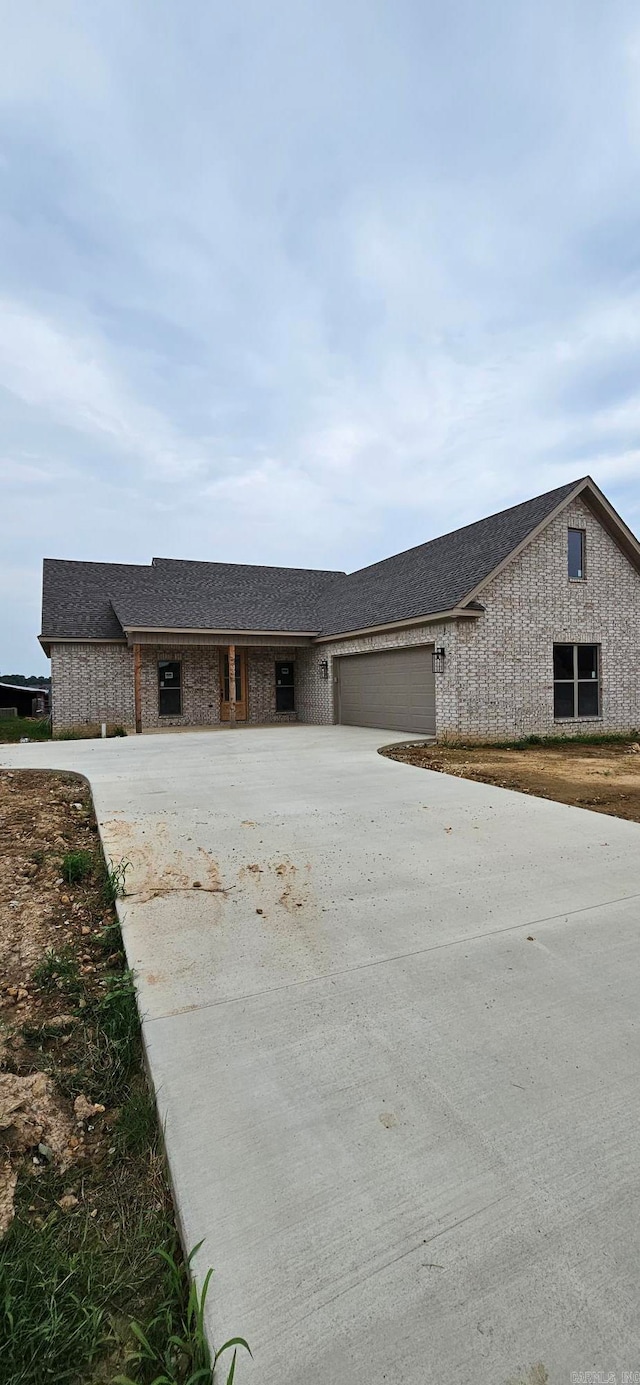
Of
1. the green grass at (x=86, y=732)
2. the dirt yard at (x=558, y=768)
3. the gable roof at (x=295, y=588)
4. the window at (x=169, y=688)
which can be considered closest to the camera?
the dirt yard at (x=558, y=768)

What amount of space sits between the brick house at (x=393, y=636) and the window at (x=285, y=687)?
5 centimetres

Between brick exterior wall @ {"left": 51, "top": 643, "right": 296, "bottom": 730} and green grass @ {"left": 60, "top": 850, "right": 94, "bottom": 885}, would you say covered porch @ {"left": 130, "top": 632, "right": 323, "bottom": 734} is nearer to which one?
brick exterior wall @ {"left": 51, "top": 643, "right": 296, "bottom": 730}

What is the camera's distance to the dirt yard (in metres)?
6.57

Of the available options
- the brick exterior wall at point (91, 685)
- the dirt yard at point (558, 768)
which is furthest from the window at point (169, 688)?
the dirt yard at point (558, 768)

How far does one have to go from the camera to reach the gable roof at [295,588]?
1294 cm

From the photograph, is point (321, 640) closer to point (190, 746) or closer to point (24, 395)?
point (190, 746)

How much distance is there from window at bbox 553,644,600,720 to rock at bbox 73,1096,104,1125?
12.7 m

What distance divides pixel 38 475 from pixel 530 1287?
82.6ft

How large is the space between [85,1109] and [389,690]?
12.6 m

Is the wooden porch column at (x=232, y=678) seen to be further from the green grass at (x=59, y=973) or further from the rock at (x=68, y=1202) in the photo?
the rock at (x=68, y=1202)

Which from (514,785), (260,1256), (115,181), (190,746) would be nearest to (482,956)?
(260,1256)

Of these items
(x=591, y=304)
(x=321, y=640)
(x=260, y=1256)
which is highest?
(x=591, y=304)

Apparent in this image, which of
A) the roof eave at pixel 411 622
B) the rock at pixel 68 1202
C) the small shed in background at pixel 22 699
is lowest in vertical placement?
the rock at pixel 68 1202

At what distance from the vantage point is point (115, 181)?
10.8 m
